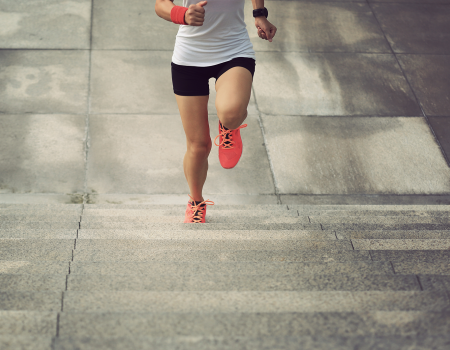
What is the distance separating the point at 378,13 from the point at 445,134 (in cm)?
284

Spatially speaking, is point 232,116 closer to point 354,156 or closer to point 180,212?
point 180,212

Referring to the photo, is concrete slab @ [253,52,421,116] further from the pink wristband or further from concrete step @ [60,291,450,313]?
concrete step @ [60,291,450,313]

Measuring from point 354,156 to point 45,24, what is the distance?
182 inches

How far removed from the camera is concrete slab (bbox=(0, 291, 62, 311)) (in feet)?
4.84

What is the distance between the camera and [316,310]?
1.49 meters

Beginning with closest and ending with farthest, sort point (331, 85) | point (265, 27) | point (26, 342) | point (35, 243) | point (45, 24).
→ point (26, 342) < point (35, 243) < point (265, 27) < point (331, 85) < point (45, 24)

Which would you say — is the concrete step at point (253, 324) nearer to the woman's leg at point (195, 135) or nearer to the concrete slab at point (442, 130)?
the woman's leg at point (195, 135)

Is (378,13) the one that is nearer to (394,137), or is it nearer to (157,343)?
(394,137)

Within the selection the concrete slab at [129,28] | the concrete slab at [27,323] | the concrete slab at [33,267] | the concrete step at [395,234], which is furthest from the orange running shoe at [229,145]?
the concrete slab at [129,28]

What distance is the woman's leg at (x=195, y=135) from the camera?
9.22 ft

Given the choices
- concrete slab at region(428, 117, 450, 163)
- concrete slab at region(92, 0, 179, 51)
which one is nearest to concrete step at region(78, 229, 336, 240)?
concrete slab at region(428, 117, 450, 163)

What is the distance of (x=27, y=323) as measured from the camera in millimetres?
1337

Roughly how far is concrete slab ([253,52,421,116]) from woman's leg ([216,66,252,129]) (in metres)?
2.80

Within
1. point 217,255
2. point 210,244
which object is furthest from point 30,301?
point 210,244
